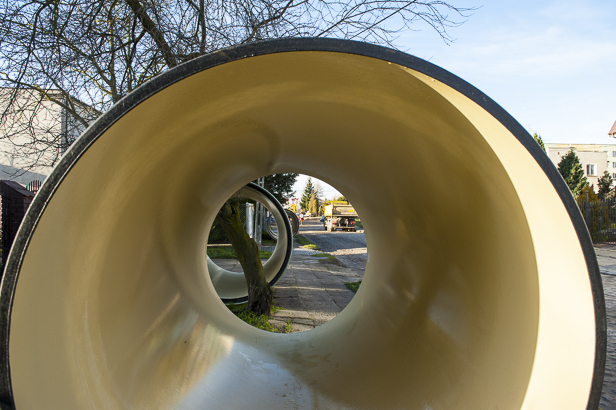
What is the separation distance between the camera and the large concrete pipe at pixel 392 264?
150 cm

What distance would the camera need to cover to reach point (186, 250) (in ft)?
13.6

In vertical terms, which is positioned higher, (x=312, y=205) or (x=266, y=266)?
(x=312, y=205)

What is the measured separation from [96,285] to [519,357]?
1936mm

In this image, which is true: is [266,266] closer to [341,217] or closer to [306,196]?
[341,217]

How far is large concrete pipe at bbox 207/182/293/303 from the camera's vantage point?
305 inches

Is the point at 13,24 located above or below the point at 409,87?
above

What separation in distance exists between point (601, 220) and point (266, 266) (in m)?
16.5

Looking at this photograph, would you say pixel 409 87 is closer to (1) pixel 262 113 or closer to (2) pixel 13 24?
Result: (1) pixel 262 113

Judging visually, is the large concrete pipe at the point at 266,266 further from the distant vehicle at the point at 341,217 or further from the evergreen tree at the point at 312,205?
the evergreen tree at the point at 312,205

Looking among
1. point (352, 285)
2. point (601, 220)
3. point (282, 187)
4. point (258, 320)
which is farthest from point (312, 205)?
point (258, 320)

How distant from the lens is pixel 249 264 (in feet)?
21.4

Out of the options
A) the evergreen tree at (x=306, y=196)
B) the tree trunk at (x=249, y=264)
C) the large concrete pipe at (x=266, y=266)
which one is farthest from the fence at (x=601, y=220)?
the evergreen tree at (x=306, y=196)

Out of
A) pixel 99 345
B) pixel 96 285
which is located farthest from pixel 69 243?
pixel 99 345

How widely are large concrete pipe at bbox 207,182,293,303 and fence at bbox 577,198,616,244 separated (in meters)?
15.5
